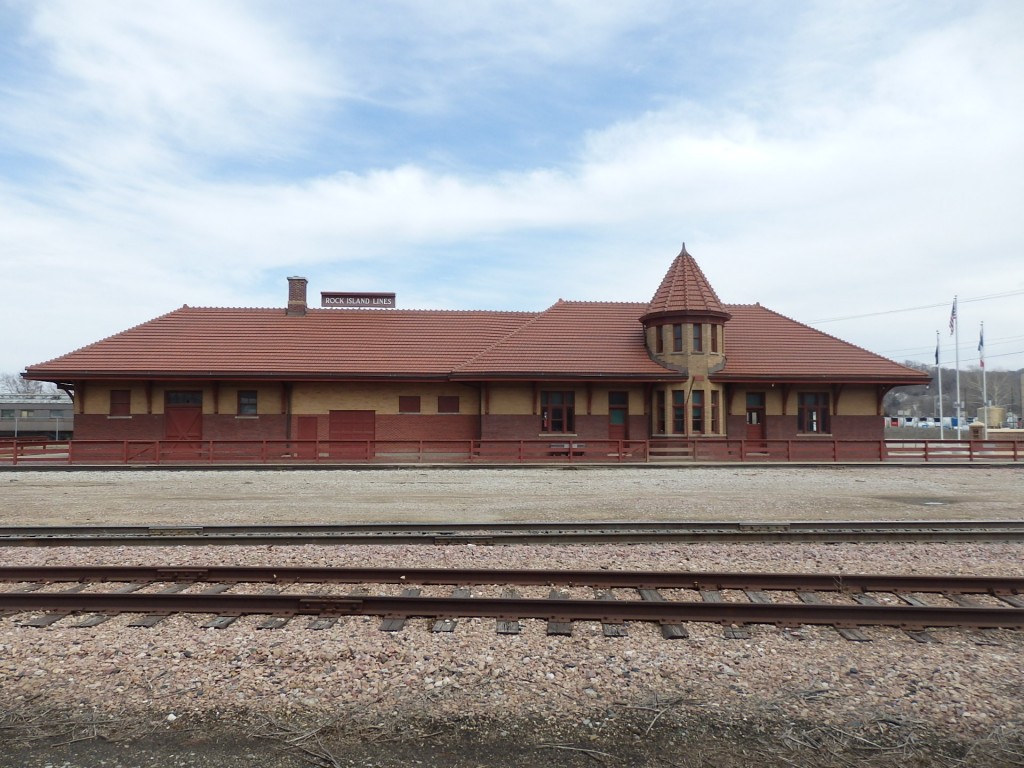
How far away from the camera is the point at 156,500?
44.1ft

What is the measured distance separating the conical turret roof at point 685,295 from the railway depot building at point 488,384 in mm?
66

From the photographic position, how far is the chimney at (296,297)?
2914 cm

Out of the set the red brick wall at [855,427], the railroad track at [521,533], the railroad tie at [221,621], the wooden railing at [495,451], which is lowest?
the railroad tie at [221,621]

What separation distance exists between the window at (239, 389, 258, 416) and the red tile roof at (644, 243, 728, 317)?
52.6 ft

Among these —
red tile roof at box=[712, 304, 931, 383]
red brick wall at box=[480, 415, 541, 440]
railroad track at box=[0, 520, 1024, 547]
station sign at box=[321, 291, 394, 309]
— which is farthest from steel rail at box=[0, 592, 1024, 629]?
station sign at box=[321, 291, 394, 309]

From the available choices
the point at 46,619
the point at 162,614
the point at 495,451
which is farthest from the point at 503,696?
the point at 495,451

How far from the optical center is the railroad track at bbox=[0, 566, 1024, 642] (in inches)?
217

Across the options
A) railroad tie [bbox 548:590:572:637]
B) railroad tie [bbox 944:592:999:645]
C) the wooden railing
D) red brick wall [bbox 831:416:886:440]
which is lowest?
railroad tie [bbox 944:592:999:645]

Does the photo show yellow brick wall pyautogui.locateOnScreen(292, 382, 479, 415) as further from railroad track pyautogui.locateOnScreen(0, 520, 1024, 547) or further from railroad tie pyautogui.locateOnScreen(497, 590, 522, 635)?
railroad tie pyautogui.locateOnScreen(497, 590, 522, 635)

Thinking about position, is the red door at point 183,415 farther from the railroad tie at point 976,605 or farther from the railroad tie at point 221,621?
the railroad tie at point 976,605

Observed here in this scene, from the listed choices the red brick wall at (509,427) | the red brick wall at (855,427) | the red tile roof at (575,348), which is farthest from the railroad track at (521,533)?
the red brick wall at (855,427)

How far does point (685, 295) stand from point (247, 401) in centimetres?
1777

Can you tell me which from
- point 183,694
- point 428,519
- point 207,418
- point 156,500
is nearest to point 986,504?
point 428,519

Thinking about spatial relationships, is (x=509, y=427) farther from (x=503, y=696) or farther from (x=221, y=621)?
(x=503, y=696)
